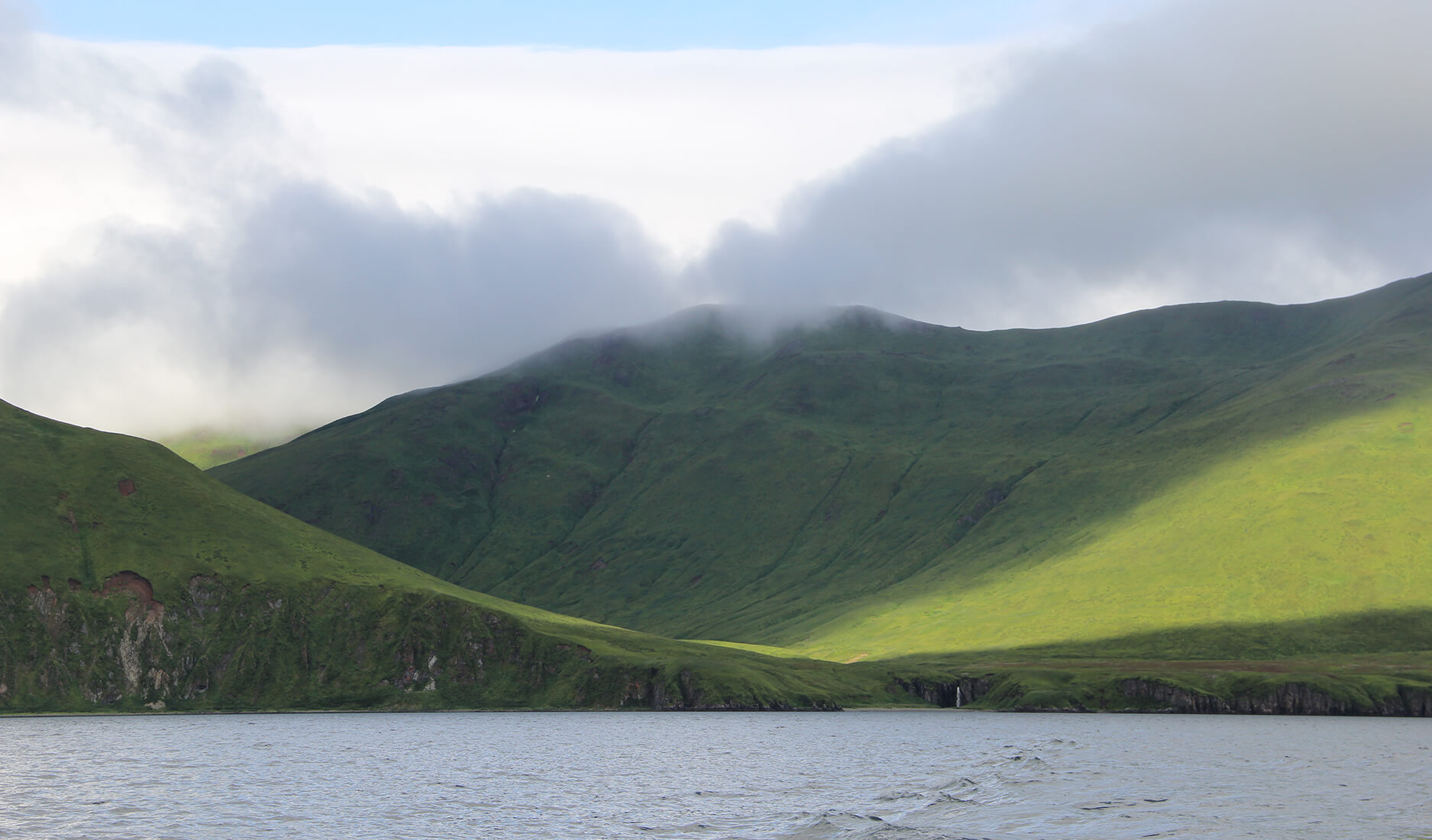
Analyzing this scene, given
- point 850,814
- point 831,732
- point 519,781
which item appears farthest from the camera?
point 831,732

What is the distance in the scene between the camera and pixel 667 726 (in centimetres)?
19638

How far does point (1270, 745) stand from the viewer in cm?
14912

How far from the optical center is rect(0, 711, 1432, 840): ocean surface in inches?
3014

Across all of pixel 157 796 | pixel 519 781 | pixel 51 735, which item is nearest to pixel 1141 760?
pixel 519 781

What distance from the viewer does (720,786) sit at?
A: 103 meters

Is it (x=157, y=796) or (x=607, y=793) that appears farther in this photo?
(x=607, y=793)

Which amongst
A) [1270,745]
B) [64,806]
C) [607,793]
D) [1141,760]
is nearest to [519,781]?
[607,793]

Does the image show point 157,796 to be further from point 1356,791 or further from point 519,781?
point 1356,791

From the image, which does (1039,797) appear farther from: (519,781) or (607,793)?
(519,781)

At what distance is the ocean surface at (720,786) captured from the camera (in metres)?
76.6

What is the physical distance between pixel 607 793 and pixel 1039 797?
34342mm

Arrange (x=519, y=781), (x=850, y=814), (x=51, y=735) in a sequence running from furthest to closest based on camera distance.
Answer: (x=51, y=735)
(x=519, y=781)
(x=850, y=814)

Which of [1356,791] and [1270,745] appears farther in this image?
[1270,745]

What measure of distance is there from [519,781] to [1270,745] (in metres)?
96.1
